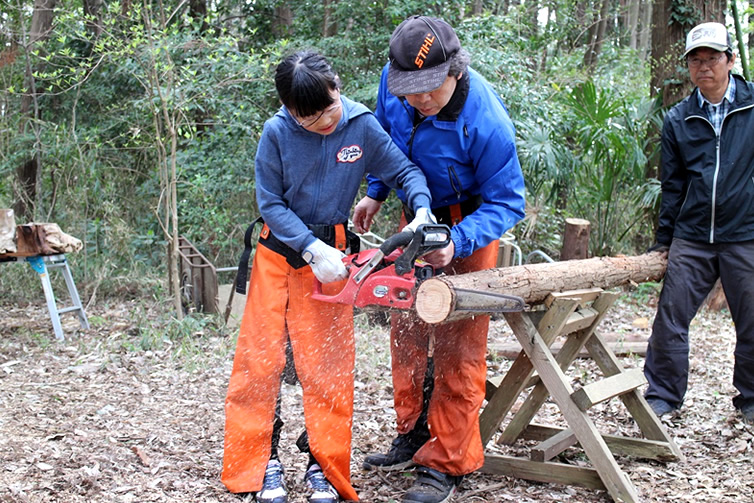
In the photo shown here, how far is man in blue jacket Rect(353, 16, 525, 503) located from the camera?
2.70m

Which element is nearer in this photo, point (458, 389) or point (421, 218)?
point (421, 218)

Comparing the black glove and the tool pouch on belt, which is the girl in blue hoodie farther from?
the black glove

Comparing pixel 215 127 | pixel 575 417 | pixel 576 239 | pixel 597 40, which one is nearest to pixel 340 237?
pixel 575 417

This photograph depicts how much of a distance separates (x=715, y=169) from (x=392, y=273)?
2231 millimetres

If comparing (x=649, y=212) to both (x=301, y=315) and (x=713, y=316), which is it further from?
(x=301, y=315)

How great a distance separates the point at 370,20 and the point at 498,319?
355 centimetres

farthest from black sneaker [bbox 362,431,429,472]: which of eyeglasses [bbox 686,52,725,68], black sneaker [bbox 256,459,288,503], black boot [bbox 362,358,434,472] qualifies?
eyeglasses [bbox 686,52,725,68]

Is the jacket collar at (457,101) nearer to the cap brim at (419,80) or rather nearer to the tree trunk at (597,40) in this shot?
the cap brim at (419,80)

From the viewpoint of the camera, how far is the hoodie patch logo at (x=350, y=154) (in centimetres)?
282

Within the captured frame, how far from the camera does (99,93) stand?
27.3 feet

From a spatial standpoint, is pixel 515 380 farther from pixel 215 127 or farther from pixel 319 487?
pixel 215 127

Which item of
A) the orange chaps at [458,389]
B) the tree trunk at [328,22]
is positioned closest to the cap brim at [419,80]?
the orange chaps at [458,389]

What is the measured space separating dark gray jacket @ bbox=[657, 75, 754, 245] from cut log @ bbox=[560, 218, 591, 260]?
204 centimetres

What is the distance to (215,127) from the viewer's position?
7.62 m
